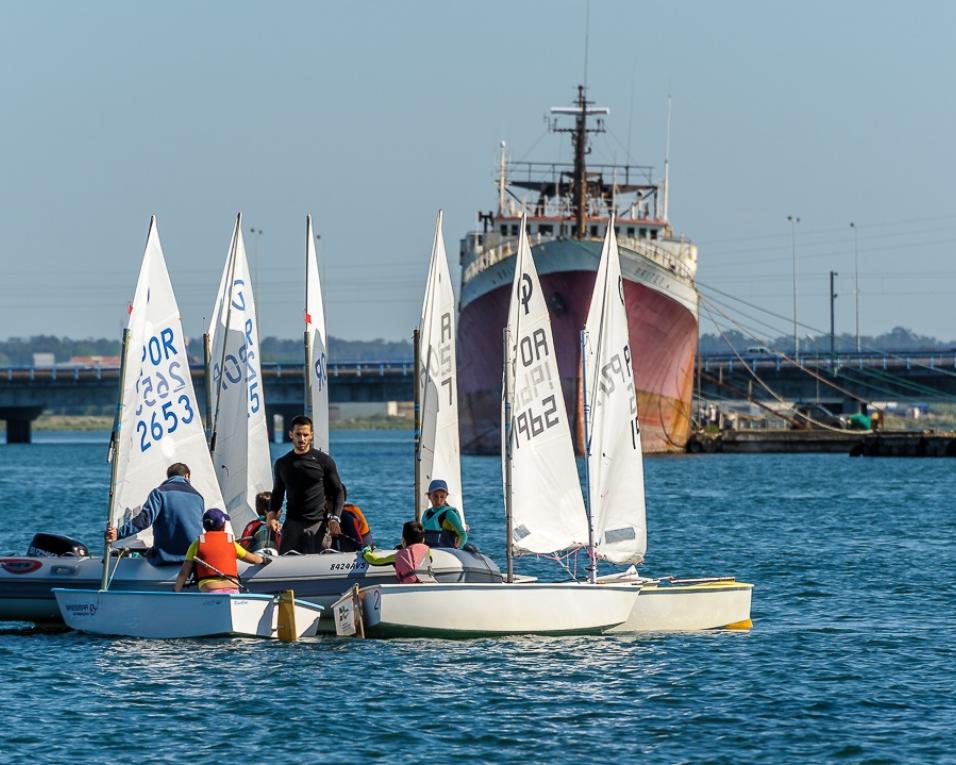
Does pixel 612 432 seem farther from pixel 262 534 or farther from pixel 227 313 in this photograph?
pixel 227 313

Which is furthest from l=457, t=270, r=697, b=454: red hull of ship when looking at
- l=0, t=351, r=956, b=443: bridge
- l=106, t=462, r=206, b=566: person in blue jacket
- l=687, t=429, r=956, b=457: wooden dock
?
l=106, t=462, r=206, b=566: person in blue jacket

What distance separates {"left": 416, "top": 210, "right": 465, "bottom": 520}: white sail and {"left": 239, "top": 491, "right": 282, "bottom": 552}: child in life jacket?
3318 millimetres

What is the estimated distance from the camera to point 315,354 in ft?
100

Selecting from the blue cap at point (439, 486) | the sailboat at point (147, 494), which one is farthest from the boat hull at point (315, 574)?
the blue cap at point (439, 486)

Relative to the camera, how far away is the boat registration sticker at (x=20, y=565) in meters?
25.2

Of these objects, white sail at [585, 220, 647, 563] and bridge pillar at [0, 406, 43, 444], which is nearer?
white sail at [585, 220, 647, 563]

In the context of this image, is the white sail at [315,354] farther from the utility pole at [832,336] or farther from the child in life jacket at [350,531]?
the utility pole at [832,336]

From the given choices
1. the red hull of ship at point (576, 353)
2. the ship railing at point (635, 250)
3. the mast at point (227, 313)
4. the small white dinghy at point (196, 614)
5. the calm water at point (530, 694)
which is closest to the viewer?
the calm water at point (530, 694)

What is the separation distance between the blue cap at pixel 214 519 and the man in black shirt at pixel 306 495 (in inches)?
43.1

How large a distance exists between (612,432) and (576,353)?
2125 inches

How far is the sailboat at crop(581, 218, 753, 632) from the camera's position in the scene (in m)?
25.5

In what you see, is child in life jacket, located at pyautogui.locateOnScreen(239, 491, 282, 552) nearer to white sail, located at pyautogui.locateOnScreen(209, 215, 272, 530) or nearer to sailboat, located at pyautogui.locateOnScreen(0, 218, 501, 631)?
sailboat, located at pyautogui.locateOnScreen(0, 218, 501, 631)

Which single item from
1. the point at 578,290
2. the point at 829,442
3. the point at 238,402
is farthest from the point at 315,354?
the point at 829,442

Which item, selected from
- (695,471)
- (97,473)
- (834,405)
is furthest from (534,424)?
(834,405)
